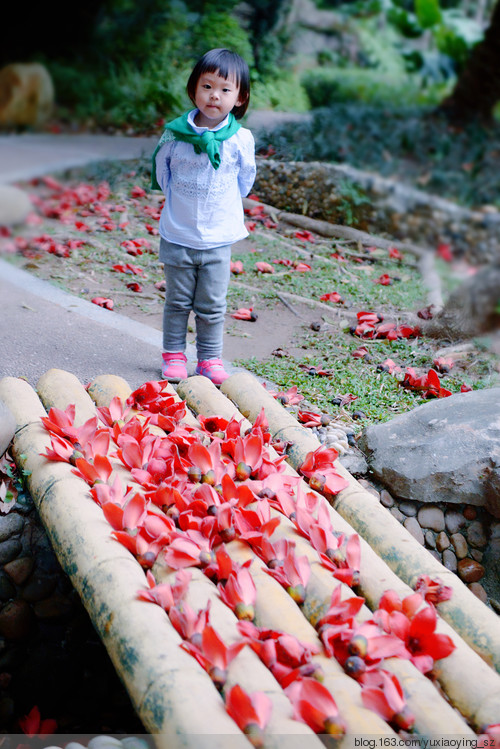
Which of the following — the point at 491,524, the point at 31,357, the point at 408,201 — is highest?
the point at 408,201

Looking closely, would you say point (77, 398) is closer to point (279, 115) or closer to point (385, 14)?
point (385, 14)

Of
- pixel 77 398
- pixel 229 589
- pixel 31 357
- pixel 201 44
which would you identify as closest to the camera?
pixel 229 589

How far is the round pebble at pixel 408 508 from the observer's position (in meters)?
2.10

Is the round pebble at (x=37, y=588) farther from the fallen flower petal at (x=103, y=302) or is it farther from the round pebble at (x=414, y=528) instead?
the fallen flower petal at (x=103, y=302)

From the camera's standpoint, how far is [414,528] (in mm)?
2080

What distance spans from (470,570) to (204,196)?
1.48 metres

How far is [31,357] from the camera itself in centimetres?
247

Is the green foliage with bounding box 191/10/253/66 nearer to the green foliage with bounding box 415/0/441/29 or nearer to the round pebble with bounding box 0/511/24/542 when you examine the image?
the green foliage with bounding box 415/0/441/29

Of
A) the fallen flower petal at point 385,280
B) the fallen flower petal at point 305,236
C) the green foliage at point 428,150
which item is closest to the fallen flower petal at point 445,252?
the green foliage at point 428,150

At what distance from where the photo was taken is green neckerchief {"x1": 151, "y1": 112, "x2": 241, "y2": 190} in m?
2.05

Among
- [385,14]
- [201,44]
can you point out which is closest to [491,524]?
[385,14]

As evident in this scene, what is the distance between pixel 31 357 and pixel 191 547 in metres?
1.34

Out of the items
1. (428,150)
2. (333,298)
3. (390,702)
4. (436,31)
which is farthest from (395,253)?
(390,702)

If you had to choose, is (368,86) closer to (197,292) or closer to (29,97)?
(197,292)
